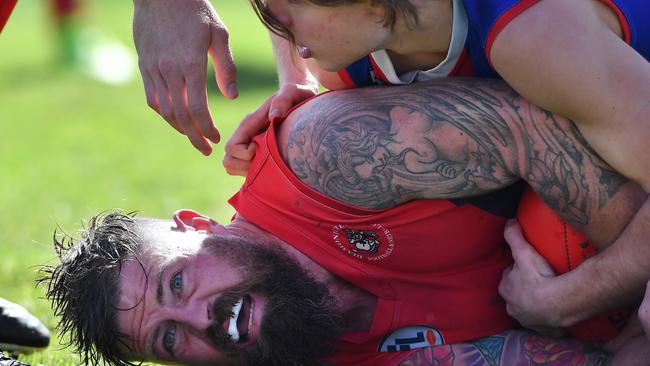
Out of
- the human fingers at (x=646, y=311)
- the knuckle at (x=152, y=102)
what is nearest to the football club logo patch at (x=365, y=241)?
the knuckle at (x=152, y=102)

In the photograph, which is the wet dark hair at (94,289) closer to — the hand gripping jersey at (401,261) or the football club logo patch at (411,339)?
the hand gripping jersey at (401,261)

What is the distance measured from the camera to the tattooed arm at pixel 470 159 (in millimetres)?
3164

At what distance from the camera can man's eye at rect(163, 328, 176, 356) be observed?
356cm

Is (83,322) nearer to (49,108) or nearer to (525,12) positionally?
(525,12)

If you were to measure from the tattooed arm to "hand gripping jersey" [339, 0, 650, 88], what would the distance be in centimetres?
6

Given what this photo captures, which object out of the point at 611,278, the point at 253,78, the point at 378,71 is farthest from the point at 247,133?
the point at 253,78

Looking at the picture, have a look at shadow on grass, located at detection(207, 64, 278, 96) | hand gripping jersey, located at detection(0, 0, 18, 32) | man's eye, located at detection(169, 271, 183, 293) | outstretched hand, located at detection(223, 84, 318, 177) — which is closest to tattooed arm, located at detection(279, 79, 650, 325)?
outstretched hand, located at detection(223, 84, 318, 177)

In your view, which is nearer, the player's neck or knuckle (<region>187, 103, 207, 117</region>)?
the player's neck

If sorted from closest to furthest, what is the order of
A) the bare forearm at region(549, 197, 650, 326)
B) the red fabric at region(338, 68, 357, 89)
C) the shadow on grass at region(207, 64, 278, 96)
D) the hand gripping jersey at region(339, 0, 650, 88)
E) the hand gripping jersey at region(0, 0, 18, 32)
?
the hand gripping jersey at region(339, 0, 650, 88) → the bare forearm at region(549, 197, 650, 326) → the red fabric at region(338, 68, 357, 89) → the hand gripping jersey at region(0, 0, 18, 32) → the shadow on grass at region(207, 64, 278, 96)

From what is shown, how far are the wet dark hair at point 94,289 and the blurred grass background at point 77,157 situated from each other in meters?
A: 0.30

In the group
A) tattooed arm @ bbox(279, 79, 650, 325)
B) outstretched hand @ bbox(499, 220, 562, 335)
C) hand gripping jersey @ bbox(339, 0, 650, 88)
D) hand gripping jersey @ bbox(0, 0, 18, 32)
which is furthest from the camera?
hand gripping jersey @ bbox(0, 0, 18, 32)

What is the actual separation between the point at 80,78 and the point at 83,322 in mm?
12124

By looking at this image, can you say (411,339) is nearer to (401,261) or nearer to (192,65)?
(401,261)

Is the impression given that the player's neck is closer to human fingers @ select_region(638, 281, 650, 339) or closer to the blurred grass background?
human fingers @ select_region(638, 281, 650, 339)
